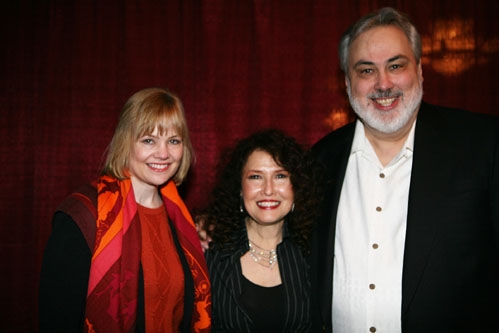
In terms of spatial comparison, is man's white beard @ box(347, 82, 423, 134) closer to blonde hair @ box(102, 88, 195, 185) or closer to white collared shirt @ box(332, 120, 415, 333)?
white collared shirt @ box(332, 120, 415, 333)

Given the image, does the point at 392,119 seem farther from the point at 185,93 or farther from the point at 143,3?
the point at 143,3

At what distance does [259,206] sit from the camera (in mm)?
1869

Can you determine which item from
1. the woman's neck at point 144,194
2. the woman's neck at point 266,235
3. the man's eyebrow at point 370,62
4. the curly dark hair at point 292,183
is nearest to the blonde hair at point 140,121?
the woman's neck at point 144,194

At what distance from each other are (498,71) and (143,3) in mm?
2840

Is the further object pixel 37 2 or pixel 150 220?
pixel 37 2

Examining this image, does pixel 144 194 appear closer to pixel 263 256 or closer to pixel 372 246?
pixel 263 256

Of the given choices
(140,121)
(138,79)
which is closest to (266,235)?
(140,121)

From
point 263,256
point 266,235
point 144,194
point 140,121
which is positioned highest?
point 140,121

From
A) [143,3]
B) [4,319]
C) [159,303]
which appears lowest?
[4,319]

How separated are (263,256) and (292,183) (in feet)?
1.48

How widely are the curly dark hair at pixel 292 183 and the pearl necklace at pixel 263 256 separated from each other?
11 centimetres

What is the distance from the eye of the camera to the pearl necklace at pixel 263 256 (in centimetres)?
190

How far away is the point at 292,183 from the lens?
1959 millimetres

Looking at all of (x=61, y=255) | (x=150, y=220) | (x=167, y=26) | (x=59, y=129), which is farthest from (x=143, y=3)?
(x=61, y=255)
